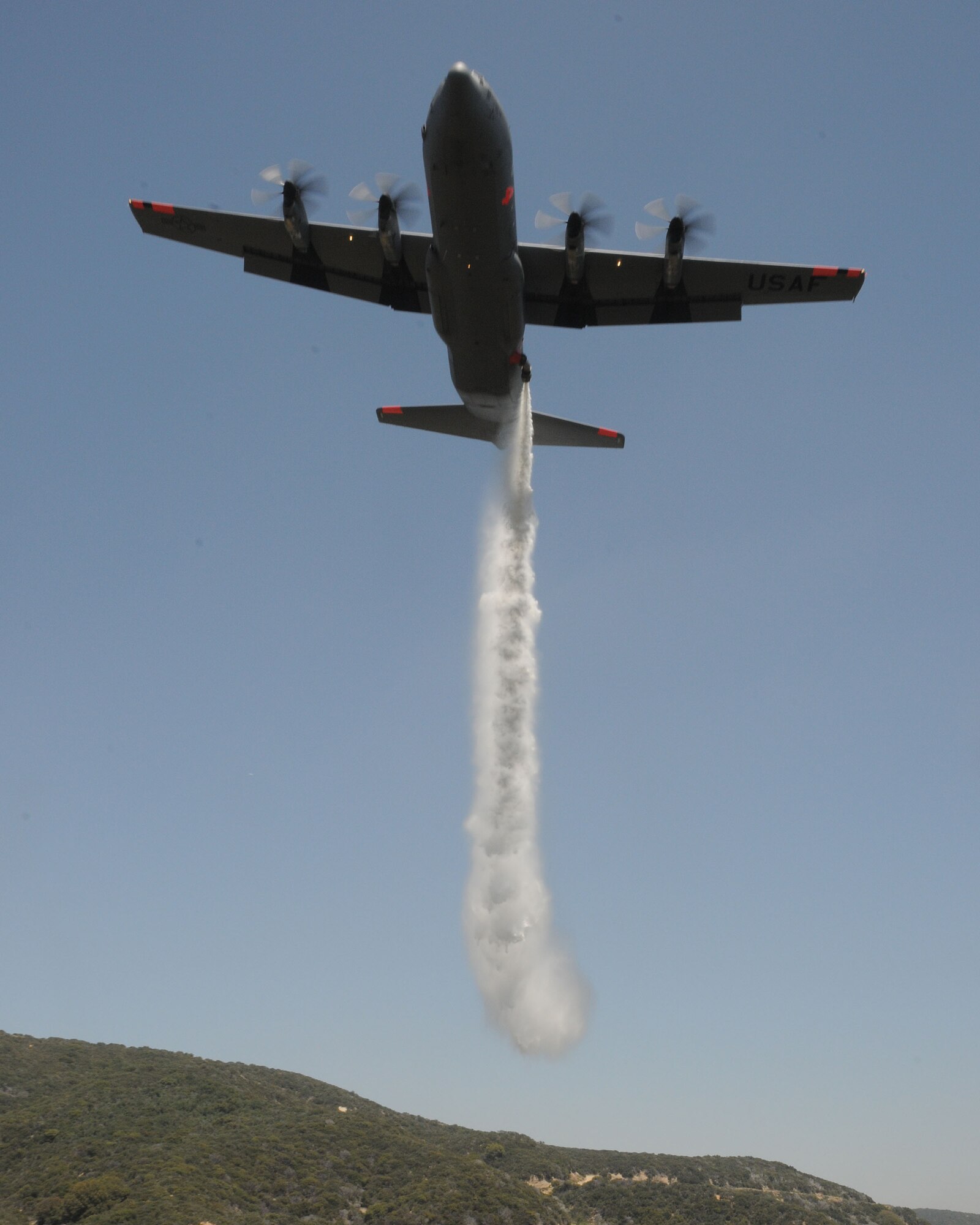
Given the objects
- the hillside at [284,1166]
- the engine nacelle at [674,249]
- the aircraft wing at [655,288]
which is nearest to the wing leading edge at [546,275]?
the aircraft wing at [655,288]

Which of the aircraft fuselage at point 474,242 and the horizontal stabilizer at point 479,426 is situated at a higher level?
the horizontal stabilizer at point 479,426

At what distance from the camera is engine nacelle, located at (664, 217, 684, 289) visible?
23.7m

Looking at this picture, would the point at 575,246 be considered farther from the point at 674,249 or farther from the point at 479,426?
the point at 479,426

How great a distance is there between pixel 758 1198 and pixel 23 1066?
41018 mm

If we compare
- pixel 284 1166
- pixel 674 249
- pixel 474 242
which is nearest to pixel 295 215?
pixel 474 242

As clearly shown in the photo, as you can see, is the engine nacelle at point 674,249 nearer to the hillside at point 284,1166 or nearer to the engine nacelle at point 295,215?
the engine nacelle at point 295,215

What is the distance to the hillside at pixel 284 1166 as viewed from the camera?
1604 inches

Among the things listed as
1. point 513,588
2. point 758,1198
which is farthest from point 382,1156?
point 513,588

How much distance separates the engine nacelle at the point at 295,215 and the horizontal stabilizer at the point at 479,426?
5.26 m

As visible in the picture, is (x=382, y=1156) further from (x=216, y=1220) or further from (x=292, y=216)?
(x=292, y=216)

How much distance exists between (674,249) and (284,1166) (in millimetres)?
41800

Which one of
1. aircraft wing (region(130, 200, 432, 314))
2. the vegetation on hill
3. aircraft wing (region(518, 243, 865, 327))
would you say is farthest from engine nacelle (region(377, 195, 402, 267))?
the vegetation on hill

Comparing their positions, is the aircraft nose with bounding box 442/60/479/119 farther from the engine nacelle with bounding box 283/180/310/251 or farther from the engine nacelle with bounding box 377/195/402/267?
the engine nacelle with bounding box 283/180/310/251

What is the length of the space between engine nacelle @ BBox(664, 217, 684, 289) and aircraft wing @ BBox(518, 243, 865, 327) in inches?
28.2
